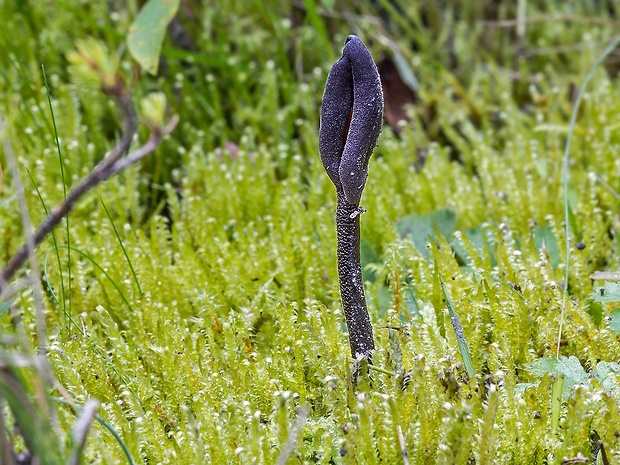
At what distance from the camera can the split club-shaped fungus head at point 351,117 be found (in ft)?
3.00

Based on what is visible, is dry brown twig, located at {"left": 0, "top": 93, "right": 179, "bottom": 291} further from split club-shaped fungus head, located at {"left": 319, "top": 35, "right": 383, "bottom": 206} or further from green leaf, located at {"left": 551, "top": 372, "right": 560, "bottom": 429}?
green leaf, located at {"left": 551, "top": 372, "right": 560, "bottom": 429}

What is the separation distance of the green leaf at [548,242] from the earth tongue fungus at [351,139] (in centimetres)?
63

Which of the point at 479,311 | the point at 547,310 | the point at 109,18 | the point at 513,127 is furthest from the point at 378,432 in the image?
the point at 109,18

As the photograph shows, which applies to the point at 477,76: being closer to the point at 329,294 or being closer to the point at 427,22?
the point at 427,22

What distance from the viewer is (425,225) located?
158 centimetres

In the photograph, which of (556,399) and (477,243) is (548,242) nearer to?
(477,243)

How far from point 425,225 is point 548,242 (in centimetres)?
31

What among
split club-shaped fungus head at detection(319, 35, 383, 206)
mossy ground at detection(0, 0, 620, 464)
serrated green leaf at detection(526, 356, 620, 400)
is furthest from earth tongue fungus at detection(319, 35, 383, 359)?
serrated green leaf at detection(526, 356, 620, 400)

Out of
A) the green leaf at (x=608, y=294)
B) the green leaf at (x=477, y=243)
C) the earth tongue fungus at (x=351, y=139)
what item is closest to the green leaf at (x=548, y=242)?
the green leaf at (x=477, y=243)

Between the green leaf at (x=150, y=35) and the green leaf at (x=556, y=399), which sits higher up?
the green leaf at (x=150, y=35)

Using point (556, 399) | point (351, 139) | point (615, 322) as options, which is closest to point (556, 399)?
point (556, 399)

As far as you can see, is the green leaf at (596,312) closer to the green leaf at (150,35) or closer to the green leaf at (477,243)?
the green leaf at (477,243)

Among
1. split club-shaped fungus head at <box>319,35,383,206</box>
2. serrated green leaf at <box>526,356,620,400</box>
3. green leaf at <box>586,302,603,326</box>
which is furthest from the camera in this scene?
green leaf at <box>586,302,603,326</box>

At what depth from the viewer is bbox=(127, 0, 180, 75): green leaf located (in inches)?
62.2
